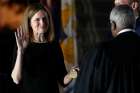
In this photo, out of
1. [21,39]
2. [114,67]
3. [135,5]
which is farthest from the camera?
[135,5]

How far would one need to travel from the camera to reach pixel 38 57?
5941 millimetres

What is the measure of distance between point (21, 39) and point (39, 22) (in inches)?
9.1

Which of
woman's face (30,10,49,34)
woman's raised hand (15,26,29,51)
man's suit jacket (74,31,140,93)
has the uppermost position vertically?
woman's face (30,10,49,34)

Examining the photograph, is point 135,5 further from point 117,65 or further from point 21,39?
point 117,65

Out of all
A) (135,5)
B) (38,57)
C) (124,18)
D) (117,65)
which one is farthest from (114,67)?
(135,5)

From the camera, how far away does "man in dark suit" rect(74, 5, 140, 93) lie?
5.18 meters

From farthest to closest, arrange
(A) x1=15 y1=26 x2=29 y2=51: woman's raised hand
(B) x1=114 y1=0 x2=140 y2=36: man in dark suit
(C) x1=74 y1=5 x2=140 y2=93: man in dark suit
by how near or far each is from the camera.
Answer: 1. (B) x1=114 y1=0 x2=140 y2=36: man in dark suit
2. (A) x1=15 y1=26 x2=29 y2=51: woman's raised hand
3. (C) x1=74 y1=5 x2=140 y2=93: man in dark suit

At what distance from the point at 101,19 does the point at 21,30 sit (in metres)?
5.00

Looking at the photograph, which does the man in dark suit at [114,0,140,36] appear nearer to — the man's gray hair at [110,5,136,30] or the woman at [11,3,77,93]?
the woman at [11,3,77,93]

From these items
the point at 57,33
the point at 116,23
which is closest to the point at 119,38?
the point at 116,23

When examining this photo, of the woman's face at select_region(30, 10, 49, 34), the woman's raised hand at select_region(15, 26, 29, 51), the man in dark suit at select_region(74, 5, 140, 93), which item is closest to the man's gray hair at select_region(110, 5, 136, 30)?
the man in dark suit at select_region(74, 5, 140, 93)

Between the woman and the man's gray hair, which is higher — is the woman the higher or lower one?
the lower one

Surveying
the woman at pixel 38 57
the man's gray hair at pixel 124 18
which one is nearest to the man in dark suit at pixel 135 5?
the woman at pixel 38 57

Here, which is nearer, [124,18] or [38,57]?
[124,18]
